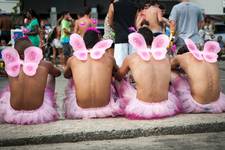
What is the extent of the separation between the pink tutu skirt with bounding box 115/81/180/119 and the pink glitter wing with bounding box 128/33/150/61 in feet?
1.48

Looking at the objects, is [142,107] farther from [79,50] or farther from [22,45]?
[22,45]

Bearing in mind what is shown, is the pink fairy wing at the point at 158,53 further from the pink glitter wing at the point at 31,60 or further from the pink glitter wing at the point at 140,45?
the pink glitter wing at the point at 31,60

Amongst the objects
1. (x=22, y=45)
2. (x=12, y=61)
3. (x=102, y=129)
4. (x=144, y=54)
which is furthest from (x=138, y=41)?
(x=12, y=61)

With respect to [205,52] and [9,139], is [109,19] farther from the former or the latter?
[9,139]

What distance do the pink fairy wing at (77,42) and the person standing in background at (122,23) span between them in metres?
3.08

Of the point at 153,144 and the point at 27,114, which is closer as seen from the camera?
the point at 153,144

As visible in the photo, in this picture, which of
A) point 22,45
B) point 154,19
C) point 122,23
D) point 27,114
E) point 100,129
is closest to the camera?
point 100,129

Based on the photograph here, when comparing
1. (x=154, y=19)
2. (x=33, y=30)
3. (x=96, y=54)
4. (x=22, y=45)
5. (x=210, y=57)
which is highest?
(x=22, y=45)

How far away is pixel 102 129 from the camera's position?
5.90 m

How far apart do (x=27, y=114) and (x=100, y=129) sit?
3.02 feet

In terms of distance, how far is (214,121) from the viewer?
6277 mm

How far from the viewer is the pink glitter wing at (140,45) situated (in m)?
6.57

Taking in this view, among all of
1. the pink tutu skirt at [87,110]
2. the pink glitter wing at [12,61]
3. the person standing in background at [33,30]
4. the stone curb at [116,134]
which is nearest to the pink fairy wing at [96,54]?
the pink tutu skirt at [87,110]

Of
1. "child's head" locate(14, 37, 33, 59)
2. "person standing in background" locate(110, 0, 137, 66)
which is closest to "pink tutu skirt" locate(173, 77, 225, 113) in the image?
"child's head" locate(14, 37, 33, 59)
